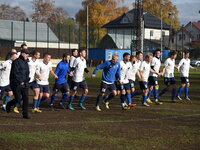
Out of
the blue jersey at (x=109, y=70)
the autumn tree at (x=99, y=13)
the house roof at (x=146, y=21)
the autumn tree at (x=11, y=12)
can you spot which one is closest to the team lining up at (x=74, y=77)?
the blue jersey at (x=109, y=70)

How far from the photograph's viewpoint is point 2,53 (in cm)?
5797

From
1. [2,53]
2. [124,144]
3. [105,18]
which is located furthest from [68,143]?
[105,18]

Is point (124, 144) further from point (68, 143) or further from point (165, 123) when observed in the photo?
point (165, 123)

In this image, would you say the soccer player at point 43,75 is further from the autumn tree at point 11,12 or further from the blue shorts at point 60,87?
the autumn tree at point 11,12

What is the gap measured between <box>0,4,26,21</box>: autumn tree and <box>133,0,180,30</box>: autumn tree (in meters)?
30.3

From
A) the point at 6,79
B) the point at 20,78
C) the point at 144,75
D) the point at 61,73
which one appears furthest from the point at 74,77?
the point at 20,78

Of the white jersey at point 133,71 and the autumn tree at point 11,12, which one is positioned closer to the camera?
the white jersey at point 133,71

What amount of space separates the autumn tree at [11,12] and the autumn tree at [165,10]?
99.2ft

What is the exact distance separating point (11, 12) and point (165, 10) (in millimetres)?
36188

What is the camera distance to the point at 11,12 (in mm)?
93625

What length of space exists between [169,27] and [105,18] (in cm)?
1693

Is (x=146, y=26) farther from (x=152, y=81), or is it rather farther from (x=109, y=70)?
(x=109, y=70)

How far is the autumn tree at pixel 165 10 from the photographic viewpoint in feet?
323

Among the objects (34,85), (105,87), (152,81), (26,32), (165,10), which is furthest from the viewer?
(165,10)
